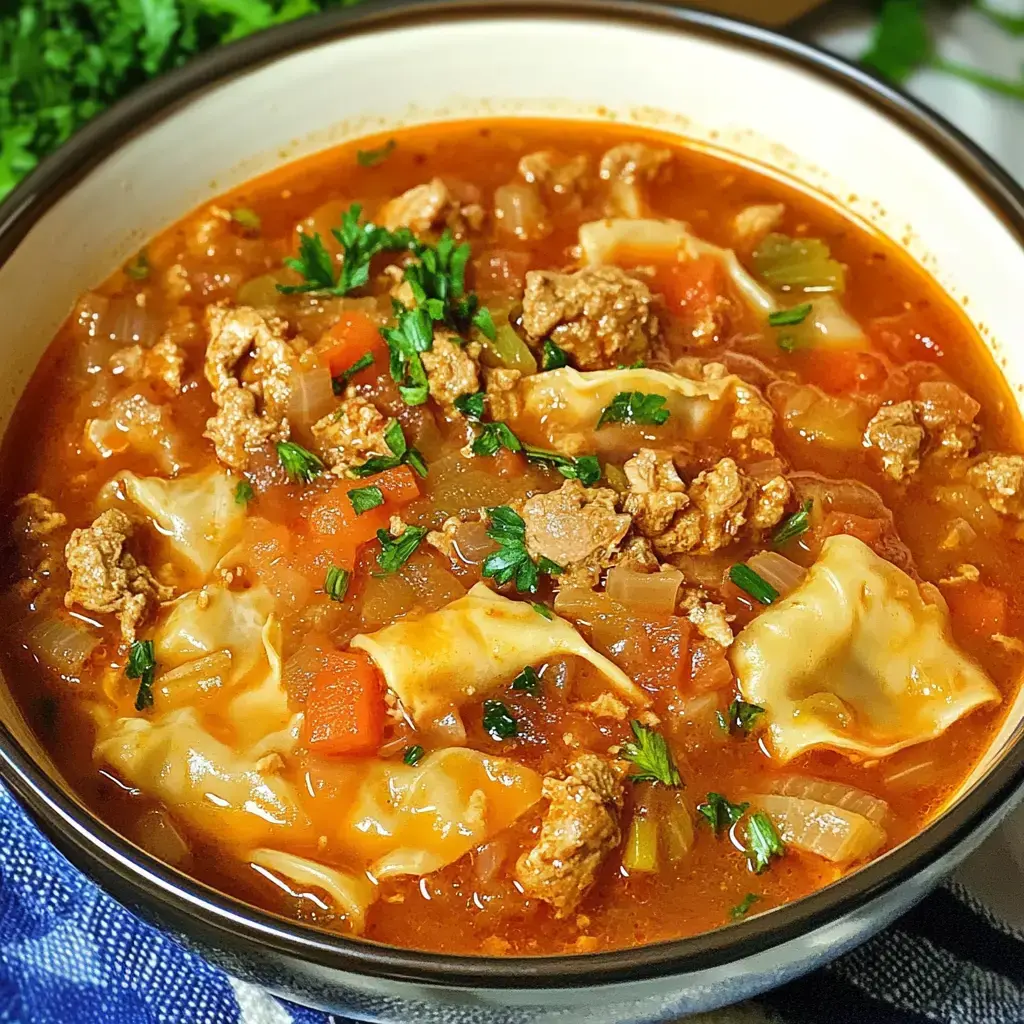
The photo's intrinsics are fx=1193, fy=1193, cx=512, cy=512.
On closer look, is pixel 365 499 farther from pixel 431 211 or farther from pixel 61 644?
pixel 431 211

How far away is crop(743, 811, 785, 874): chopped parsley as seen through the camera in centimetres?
356

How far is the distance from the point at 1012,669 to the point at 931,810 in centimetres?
62

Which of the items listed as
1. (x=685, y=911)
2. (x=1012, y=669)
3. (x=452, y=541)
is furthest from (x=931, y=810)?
(x=452, y=541)

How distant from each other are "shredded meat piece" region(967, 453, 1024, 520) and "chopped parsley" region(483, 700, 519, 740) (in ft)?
6.45

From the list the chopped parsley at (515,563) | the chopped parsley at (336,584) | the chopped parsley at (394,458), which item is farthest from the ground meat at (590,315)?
the chopped parsley at (336,584)

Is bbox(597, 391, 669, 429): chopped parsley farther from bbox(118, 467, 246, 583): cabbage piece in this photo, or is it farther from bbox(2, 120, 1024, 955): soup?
bbox(118, 467, 246, 583): cabbage piece

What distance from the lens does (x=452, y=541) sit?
4105 millimetres

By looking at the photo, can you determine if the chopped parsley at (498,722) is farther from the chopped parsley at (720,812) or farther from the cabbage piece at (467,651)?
the chopped parsley at (720,812)

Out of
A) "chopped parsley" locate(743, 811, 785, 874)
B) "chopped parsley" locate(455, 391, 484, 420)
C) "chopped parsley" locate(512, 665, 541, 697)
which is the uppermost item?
"chopped parsley" locate(455, 391, 484, 420)

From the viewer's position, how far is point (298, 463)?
427cm

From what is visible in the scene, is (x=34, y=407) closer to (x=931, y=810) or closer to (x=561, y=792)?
(x=561, y=792)

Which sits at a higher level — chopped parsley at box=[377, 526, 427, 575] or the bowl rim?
chopped parsley at box=[377, 526, 427, 575]

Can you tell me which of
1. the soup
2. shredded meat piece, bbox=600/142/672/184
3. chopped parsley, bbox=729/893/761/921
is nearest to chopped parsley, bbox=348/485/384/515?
the soup

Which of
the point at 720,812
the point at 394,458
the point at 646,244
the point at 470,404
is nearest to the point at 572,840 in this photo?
the point at 720,812
